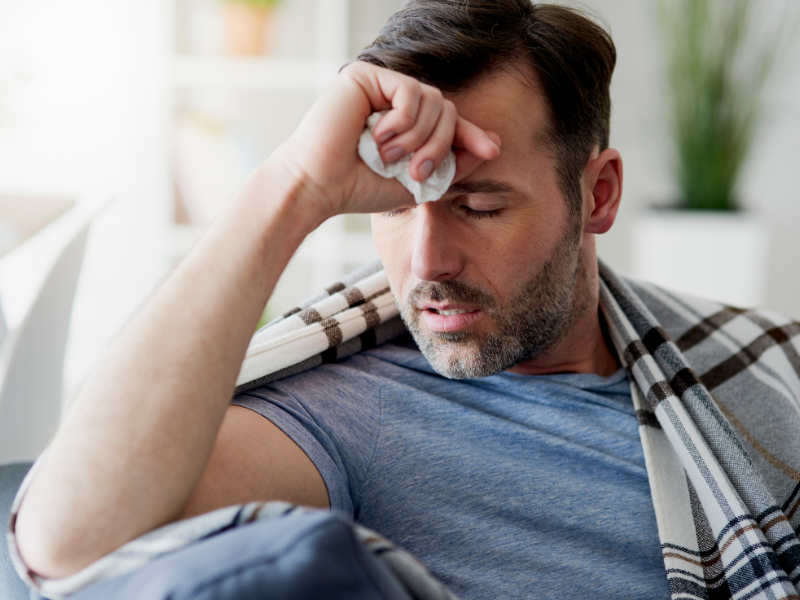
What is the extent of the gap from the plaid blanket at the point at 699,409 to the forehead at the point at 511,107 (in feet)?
1.02

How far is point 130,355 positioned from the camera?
0.72m

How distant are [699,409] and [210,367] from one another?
2.41 feet

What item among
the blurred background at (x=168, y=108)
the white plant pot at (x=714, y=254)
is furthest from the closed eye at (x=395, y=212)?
the white plant pot at (x=714, y=254)

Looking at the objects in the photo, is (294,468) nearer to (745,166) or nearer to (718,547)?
(718,547)

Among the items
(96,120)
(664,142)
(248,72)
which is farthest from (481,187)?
(664,142)

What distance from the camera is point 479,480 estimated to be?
1.01 metres

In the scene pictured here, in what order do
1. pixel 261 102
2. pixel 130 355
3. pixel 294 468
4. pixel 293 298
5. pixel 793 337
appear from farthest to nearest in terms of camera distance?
1. pixel 293 298
2. pixel 261 102
3. pixel 793 337
4. pixel 294 468
5. pixel 130 355

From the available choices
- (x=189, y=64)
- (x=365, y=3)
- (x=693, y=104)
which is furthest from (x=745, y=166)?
(x=189, y=64)

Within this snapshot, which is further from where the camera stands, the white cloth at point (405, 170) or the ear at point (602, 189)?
the ear at point (602, 189)

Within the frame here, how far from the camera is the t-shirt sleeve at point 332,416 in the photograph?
3.01ft

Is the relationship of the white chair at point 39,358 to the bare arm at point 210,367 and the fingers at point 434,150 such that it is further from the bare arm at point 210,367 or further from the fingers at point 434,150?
the fingers at point 434,150

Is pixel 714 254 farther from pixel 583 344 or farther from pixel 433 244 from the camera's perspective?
pixel 433 244

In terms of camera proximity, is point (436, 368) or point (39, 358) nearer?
point (436, 368)

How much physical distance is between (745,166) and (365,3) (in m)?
1.80
